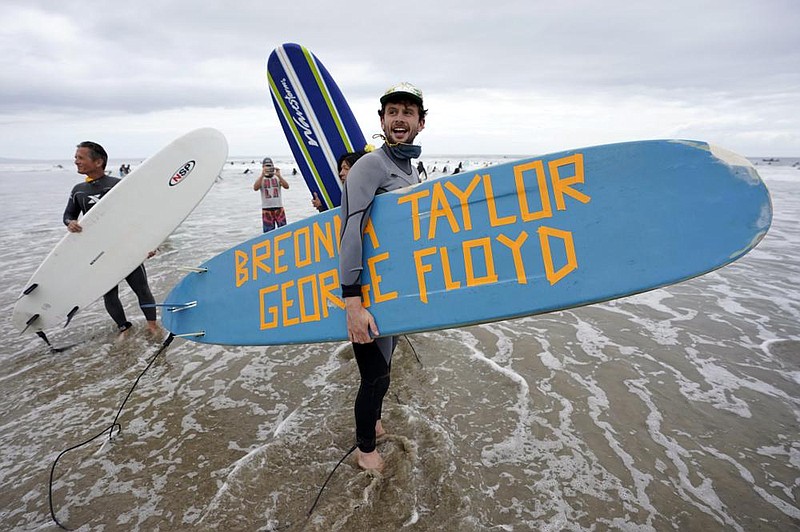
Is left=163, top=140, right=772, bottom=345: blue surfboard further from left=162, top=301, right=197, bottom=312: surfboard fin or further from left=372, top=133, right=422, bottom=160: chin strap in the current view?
left=162, top=301, right=197, bottom=312: surfboard fin

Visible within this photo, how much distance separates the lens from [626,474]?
7.21ft

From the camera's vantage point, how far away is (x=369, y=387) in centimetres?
196

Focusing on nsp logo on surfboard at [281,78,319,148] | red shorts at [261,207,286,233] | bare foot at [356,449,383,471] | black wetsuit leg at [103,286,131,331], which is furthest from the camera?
red shorts at [261,207,286,233]

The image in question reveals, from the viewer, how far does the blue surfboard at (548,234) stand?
Result: 1.58 m

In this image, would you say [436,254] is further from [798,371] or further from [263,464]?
[798,371]

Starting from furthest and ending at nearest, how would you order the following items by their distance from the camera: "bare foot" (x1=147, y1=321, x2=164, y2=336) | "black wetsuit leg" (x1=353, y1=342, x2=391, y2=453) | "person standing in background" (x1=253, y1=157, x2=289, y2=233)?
1. "person standing in background" (x1=253, y1=157, x2=289, y2=233)
2. "bare foot" (x1=147, y1=321, x2=164, y2=336)
3. "black wetsuit leg" (x1=353, y1=342, x2=391, y2=453)

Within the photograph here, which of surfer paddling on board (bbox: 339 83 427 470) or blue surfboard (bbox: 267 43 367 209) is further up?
blue surfboard (bbox: 267 43 367 209)

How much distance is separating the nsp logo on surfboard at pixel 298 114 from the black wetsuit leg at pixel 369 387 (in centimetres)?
335

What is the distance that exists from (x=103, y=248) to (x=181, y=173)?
106 cm

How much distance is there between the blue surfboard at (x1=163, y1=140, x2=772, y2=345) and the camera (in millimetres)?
1585

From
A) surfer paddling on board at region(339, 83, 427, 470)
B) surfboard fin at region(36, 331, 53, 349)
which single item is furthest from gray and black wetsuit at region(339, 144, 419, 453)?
surfboard fin at region(36, 331, 53, 349)

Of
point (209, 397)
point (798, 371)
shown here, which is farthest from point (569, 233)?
point (798, 371)

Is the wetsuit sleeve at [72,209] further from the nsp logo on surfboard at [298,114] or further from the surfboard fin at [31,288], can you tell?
the nsp logo on surfboard at [298,114]

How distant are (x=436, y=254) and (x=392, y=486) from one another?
131 cm
